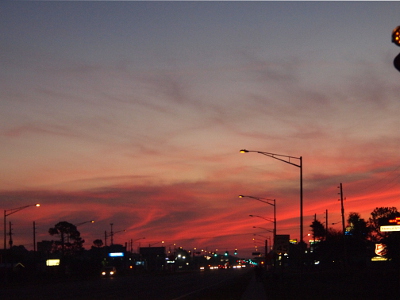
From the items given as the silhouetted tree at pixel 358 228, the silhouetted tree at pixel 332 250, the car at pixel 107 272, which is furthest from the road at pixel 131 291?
the silhouetted tree at pixel 358 228

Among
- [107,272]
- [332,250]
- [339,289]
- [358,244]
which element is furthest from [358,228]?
[339,289]

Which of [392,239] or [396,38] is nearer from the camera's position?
[396,38]

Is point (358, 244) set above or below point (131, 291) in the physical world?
below

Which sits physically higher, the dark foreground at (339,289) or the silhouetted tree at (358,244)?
the dark foreground at (339,289)

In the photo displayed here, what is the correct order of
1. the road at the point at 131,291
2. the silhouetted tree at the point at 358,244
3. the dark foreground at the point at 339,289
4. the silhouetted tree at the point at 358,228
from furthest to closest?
the silhouetted tree at the point at 358,228 → the silhouetted tree at the point at 358,244 → the road at the point at 131,291 → the dark foreground at the point at 339,289

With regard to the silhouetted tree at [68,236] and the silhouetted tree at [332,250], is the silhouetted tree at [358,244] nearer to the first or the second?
the silhouetted tree at [332,250]

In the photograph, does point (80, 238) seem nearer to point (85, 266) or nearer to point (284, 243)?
point (85, 266)

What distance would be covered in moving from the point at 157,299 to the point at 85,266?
67500 mm

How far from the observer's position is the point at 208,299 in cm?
3175

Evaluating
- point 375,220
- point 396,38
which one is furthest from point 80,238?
point 396,38

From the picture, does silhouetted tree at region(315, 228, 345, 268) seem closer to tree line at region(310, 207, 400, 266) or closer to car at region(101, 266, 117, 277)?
tree line at region(310, 207, 400, 266)

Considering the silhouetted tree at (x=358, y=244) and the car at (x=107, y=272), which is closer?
the car at (x=107, y=272)

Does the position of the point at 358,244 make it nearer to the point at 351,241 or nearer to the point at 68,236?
the point at 351,241

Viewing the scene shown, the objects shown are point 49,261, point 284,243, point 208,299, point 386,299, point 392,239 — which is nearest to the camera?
point 386,299
